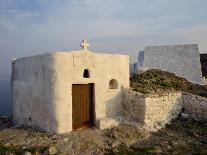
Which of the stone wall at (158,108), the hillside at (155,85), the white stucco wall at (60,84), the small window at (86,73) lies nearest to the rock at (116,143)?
the stone wall at (158,108)

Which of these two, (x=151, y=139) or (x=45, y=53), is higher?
(x=45, y=53)

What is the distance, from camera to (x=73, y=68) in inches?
489

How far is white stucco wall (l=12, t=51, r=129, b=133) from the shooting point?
1213 cm

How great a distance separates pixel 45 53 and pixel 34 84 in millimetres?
1693

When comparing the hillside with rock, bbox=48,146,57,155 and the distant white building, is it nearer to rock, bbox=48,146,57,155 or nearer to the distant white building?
the distant white building

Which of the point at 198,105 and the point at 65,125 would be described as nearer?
the point at 65,125

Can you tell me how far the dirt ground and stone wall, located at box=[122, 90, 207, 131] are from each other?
694mm

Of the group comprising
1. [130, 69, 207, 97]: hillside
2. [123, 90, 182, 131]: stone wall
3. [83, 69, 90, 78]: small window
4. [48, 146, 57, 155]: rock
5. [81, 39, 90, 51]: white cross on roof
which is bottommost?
[48, 146, 57, 155]: rock

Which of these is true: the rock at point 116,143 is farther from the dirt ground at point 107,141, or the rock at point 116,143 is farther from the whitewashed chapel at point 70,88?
the whitewashed chapel at point 70,88

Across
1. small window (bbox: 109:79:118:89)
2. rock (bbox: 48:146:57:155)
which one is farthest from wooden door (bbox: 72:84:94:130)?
rock (bbox: 48:146:57:155)

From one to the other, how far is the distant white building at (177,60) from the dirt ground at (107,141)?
11.5 meters

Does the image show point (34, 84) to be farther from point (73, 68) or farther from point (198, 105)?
point (198, 105)

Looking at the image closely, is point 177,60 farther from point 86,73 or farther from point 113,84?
point 86,73

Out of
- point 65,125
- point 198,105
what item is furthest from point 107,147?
point 198,105
